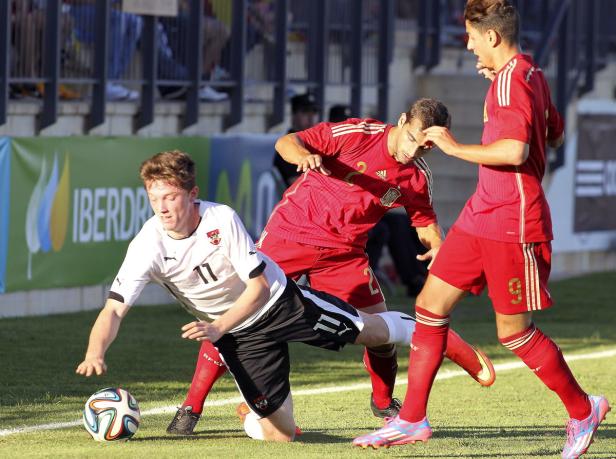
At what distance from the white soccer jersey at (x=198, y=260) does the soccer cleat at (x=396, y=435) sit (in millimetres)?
878

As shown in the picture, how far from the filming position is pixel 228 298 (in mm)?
7016

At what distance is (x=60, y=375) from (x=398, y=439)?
3665 millimetres

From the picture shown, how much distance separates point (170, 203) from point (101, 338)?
25.6 inches

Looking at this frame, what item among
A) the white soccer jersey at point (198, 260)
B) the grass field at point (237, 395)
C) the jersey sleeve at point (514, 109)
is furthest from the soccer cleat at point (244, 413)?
the jersey sleeve at point (514, 109)

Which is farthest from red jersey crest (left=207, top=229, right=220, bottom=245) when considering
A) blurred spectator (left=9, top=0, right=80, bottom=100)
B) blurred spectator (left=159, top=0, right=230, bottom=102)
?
blurred spectator (left=159, top=0, right=230, bottom=102)

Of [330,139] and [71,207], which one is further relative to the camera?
[71,207]

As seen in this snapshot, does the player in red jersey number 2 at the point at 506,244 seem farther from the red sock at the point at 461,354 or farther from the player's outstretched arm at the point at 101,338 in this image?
the player's outstretched arm at the point at 101,338

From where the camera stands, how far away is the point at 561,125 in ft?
23.0

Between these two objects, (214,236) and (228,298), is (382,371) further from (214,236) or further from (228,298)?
(214,236)

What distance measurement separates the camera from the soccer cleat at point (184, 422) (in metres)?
7.41

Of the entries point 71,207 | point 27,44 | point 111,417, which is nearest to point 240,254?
point 111,417

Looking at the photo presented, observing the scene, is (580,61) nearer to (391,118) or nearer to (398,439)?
(391,118)

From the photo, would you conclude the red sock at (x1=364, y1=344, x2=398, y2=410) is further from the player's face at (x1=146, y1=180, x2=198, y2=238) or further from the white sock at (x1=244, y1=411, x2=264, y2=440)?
the player's face at (x1=146, y1=180, x2=198, y2=238)

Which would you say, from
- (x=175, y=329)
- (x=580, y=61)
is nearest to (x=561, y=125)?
(x=175, y=329)
